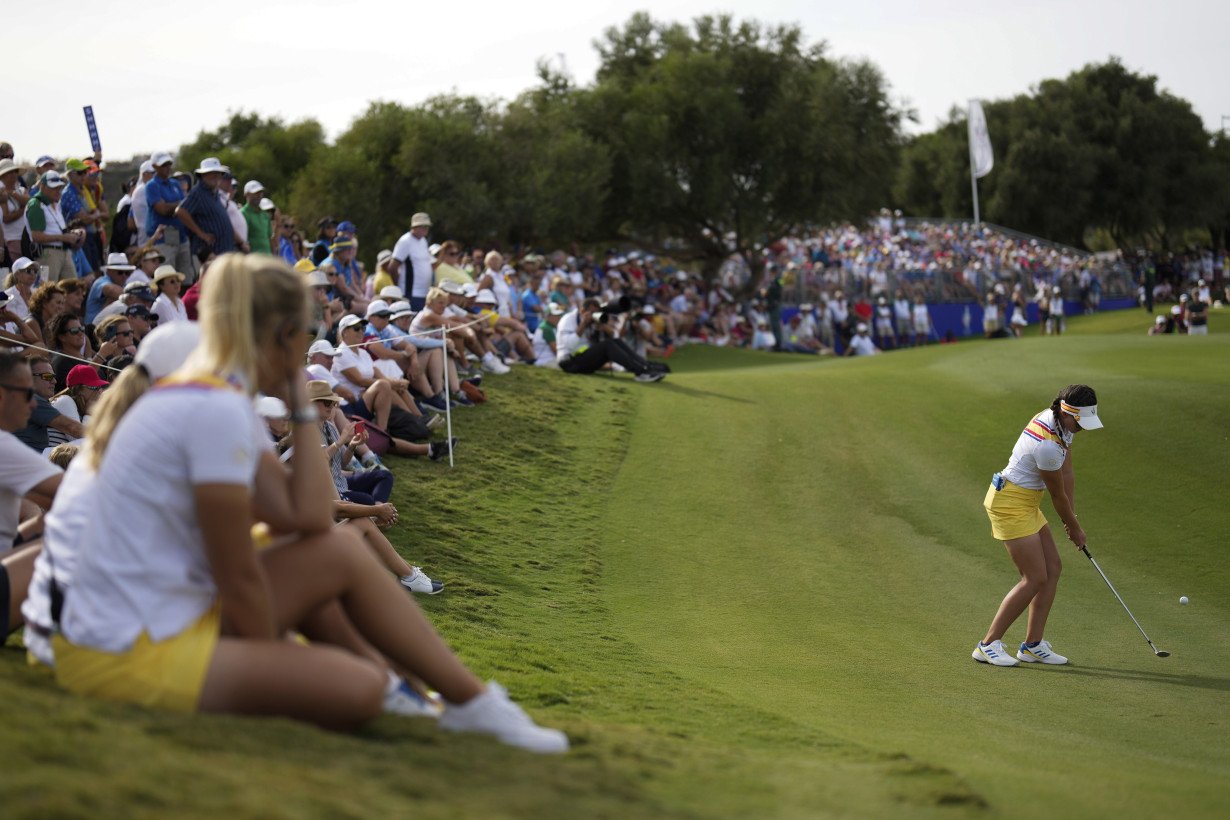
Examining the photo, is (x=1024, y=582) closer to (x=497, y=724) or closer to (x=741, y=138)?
(x=497, y=724)

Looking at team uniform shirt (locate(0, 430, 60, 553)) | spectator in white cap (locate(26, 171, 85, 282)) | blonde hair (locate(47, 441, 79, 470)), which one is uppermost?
spectator in white cap (locate(26, 171, 85, 282))

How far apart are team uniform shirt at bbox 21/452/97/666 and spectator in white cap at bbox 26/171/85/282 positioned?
10.6 metres

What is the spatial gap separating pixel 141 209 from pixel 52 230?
5.24ft

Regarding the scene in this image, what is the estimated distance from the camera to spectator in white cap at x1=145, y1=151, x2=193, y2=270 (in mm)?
15680

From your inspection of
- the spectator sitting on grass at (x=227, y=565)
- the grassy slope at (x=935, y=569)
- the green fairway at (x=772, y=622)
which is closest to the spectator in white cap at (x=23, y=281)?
the green fairway at (x=772, y=622)

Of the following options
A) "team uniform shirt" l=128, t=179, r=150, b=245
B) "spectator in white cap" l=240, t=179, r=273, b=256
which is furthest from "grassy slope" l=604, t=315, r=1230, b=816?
"team uniform shirt" l=128, t=179, r=150, b=245

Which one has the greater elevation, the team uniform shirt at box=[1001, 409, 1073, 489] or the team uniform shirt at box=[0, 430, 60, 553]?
the team uniform shirt at box=[0, 430, 60, 553]

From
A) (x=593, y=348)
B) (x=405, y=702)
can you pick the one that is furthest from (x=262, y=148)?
(x=405, y=702)

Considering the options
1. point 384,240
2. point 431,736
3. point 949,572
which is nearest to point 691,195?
point 384,240

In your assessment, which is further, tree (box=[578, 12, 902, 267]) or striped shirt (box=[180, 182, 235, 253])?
tree (box=[578, 12, 902, 267])

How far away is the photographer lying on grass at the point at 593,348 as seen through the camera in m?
21.8

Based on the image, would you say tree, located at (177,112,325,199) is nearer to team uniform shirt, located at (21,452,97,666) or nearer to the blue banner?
the blue banner

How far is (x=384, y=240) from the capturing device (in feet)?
116

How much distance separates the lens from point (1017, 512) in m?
10.1
